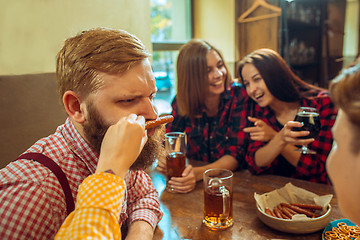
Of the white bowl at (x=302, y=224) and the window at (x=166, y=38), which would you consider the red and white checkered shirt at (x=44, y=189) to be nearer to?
the white bowl at (x=302, y=224)

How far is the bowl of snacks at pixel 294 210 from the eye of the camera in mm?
1030

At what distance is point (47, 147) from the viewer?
1023mm

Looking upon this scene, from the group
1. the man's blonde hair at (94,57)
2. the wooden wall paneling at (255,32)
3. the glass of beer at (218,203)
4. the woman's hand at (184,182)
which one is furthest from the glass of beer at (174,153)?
the wooden wall paneling at (255,32)

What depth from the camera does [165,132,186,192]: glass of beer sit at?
154 centimetres

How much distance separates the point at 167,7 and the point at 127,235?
315 centimetres

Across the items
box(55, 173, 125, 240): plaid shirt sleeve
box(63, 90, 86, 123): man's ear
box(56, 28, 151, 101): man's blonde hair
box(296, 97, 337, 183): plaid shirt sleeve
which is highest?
box(56, 28, 151, 101): man's blonde hair

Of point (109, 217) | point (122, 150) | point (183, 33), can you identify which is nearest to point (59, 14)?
point (122, 150)

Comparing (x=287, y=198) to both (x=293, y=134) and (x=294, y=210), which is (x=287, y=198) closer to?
(x=294, y=210)

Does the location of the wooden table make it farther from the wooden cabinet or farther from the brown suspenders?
the wooden cabinet

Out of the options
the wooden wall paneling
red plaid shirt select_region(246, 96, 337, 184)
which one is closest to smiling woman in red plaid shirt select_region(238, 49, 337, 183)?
red plaid shirt select_region(246, 96, 337, 184)

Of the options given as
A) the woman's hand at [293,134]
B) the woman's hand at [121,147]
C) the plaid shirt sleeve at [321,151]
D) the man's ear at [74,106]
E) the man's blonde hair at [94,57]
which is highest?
the man's blonde hair at [94,57]

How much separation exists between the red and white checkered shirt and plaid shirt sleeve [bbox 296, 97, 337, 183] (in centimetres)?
115

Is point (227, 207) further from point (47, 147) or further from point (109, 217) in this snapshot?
point (47, 147)

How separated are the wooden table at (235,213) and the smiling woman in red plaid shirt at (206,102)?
2.31 ft
